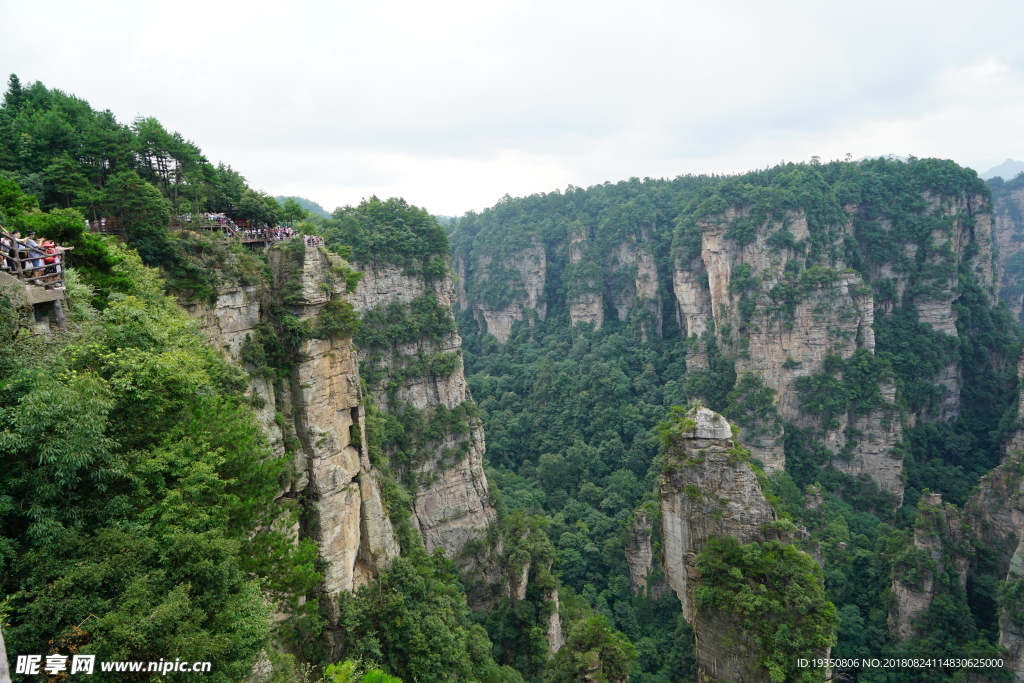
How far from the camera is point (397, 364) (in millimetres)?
30453

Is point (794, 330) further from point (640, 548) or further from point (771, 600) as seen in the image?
point (771, 600)

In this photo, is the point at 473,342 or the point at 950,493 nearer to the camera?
the point at 950,493

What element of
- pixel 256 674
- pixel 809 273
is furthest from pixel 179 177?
pixel 809 273

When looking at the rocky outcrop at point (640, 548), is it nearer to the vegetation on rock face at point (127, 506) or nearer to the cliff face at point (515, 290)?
the vegetation on rock face at point (127, 506)

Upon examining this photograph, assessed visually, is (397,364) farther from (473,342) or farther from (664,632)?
(473,342)

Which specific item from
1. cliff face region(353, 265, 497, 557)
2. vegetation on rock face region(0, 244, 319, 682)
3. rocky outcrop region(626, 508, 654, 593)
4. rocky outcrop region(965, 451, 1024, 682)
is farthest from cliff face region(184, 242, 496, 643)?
rocky outcrop region(965, 451, 1024, 682)

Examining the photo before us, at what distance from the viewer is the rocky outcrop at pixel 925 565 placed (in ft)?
88.2

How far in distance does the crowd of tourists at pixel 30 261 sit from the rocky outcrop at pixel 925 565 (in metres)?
35.7

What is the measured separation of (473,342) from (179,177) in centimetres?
5410

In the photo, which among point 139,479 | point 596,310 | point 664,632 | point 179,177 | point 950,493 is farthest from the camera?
point 596,310

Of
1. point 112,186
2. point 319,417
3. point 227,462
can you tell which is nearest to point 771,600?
point 319,417

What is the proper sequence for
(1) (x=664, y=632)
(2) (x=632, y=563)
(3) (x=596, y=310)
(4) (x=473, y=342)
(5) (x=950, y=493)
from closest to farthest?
1. (1) (x=664, y=632)
2. (2) (x=632, y=563)
3. (5) (x=950, y=493)
4. (3) (x=596, y=310)
5. (4) (x=473, y=342)

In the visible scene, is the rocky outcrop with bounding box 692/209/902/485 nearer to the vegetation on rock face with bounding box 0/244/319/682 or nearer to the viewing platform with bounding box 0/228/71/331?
the vegetation on rock face with bounding box 0/244/319/682

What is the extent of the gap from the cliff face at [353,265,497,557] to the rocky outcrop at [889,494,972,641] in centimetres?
2157
